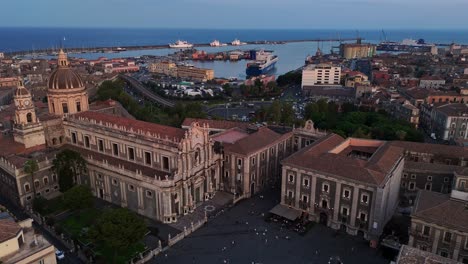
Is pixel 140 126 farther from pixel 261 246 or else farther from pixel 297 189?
pixel 261 246

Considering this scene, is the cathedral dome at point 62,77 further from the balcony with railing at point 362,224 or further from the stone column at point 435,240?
the stone column at point 435,240

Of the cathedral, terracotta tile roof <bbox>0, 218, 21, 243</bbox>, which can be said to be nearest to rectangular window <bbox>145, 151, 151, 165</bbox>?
the cathedral

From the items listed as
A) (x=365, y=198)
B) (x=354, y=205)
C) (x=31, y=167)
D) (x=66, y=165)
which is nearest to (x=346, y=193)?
(x=354, y=205)

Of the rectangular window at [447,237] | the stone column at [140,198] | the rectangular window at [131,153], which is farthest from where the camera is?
the rectangular window at [131,153]

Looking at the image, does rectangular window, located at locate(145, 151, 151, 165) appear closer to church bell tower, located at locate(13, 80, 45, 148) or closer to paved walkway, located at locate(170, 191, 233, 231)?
paved walkway, located at locate(170, 191, 233, 231)

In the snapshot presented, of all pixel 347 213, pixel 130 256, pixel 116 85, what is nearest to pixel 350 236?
pixel 347 213

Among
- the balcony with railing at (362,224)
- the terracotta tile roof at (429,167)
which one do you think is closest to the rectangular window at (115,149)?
the balcony with railing at (362,224)
